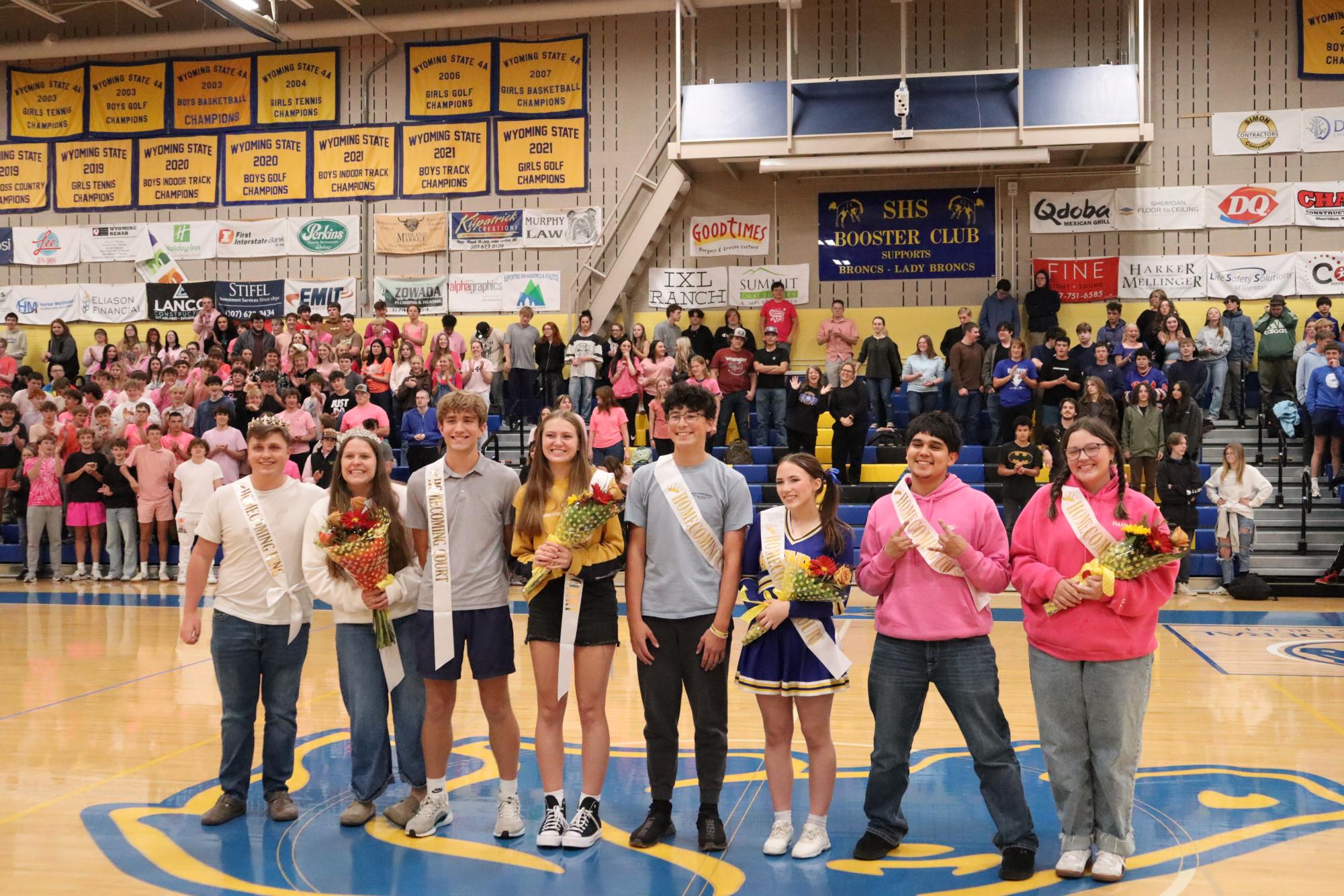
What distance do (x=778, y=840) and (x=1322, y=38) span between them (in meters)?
17.0

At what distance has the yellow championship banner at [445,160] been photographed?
61.3 feet

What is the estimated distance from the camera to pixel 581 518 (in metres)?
4.14

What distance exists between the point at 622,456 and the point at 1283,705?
7.90m

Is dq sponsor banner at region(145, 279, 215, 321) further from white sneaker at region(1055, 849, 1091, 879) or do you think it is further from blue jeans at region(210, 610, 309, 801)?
white sneaker at region(1055, 849, 1091, 879)

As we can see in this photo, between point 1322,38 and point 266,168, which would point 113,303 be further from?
point 1322,38

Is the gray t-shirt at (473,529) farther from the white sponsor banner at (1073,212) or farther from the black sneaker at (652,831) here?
the white sponsor banner at (1073,212)

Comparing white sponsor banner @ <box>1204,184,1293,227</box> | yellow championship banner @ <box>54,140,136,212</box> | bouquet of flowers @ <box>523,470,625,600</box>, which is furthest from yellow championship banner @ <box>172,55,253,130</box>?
bouquet of flowers @ <box>523,470,625,600</box>

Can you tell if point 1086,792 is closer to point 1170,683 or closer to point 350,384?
point 1170,683

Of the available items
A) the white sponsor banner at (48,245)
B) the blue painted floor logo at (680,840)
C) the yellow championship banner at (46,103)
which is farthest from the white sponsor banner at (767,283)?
the blue painted floor logo at (680,840)

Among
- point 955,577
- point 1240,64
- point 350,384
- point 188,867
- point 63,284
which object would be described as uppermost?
point 1240,64

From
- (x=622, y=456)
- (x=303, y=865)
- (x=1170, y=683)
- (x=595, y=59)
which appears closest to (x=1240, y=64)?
(x=595, y=59)

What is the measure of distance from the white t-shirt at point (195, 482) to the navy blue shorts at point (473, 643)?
27.8ft

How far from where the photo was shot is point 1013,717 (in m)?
6.19

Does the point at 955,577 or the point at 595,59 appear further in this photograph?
the point at 595,59
